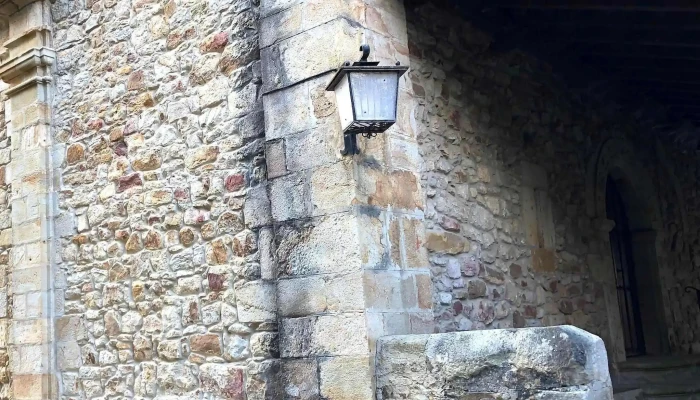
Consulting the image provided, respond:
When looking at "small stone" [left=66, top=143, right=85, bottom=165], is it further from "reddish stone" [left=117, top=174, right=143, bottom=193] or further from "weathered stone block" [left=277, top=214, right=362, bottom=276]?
"weathered stone block" [left=277, top=214, right=362, bottom=276]

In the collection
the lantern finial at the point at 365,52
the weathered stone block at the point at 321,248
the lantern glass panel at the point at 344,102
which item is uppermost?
the lantern finial at the point at 365,52

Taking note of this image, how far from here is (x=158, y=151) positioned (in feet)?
14.9

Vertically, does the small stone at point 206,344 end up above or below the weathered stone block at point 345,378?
above

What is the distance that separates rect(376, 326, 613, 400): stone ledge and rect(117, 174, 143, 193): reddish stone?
2.09 meters

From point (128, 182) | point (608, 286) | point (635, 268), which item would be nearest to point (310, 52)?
point (128, 182)

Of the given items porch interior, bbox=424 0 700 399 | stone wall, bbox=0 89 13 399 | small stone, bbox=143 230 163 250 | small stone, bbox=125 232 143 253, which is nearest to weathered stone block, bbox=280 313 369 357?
small stone, bbox=143 230 163 250

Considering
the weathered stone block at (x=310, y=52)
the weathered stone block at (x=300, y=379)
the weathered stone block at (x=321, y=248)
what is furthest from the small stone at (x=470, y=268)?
the weathered stone block at (x=310, y=52)

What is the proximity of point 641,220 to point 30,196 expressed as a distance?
533 cm

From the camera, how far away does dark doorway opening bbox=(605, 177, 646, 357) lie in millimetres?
6707

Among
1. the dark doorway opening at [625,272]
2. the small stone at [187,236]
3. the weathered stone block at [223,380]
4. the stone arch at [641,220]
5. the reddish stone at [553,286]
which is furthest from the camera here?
the dark doorway opening at [625,272]

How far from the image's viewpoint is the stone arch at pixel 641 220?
624 centimetres

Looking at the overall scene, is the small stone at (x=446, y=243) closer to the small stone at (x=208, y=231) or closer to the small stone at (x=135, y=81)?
the small stone at (x=208, y=231)

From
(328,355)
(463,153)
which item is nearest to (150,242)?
(328,355)

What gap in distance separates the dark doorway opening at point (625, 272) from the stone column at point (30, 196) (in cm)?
479
